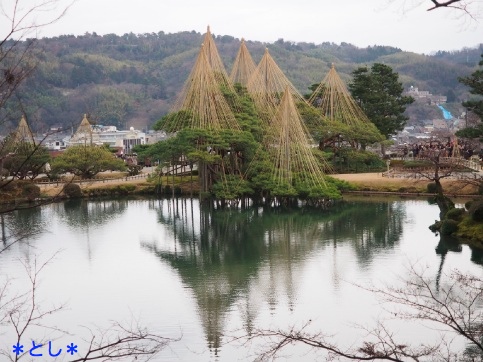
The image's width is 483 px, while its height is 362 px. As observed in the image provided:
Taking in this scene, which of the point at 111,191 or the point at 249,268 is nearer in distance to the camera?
the point at 249,268

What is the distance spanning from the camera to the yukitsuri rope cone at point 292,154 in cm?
2395

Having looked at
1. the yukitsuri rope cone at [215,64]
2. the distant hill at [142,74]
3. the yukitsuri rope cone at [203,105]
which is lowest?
the yukitsuri rope cone at [203,105]

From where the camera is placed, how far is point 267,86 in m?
29.5

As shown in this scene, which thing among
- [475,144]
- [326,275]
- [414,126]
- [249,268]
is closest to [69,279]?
[249,268]

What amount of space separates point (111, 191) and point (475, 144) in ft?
46.9

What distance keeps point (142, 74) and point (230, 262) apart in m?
74.1

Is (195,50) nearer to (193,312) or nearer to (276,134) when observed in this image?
(276,134)

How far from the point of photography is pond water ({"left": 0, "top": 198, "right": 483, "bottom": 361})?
Result: 11.3m

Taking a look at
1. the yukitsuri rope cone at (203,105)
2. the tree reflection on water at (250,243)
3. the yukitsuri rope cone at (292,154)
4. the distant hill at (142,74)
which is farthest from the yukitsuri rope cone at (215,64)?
the distant hill at (142,74)

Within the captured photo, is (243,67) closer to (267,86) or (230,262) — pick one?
(267,86)

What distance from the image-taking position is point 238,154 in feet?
86.9

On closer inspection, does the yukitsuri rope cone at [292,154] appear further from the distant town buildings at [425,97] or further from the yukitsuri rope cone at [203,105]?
the distant town buildings at [425,97]

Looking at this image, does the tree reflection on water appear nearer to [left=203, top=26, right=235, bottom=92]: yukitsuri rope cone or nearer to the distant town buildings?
[left=203, top=26, right=235, bottom=92]: yukitsuri rope cone

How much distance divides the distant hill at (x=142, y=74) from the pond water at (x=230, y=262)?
3737cm
